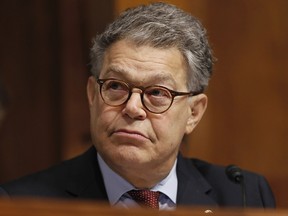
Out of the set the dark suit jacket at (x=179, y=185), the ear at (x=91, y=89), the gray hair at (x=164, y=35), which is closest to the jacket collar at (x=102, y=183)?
the dark suit jacket at (x=179, y=185)

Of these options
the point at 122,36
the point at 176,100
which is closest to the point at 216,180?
the point at 176,100

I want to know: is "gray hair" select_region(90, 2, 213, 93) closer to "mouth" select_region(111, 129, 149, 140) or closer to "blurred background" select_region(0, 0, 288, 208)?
"mouth" select_region(111, 129, 149, 140)

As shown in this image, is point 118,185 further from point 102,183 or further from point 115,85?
point 115,85

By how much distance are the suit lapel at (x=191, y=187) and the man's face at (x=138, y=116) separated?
138mm

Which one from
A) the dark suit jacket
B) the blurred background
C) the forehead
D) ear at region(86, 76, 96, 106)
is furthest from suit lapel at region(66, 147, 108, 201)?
the blurred background

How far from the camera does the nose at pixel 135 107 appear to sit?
1.67 m

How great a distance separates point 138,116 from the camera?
66.2 inches

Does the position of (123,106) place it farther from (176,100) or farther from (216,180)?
(216,180)

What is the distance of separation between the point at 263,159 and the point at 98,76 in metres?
1.08

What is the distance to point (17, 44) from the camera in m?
2.94

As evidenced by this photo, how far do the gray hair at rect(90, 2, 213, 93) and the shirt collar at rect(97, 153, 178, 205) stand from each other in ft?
0.80

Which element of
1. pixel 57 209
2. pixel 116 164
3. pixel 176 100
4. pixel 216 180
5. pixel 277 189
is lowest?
pixel 277 189

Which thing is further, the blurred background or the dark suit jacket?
the blurred background

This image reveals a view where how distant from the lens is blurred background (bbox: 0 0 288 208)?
2.65 m
